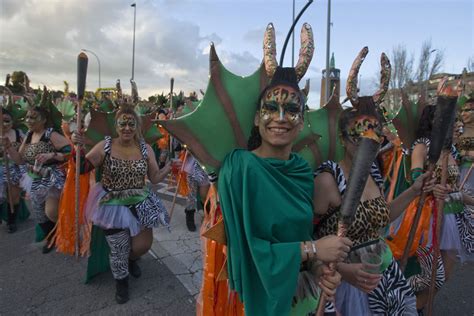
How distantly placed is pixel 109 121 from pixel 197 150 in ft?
7.51

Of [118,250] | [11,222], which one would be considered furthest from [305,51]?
[11,222]

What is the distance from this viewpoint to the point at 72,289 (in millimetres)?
3422

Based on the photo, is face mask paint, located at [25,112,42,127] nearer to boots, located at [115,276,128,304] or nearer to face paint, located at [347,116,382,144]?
boots, located at [115,276,128,304]

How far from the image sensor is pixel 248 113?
1.84 m

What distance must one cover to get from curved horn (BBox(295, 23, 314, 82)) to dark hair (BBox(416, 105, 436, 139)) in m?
1.72

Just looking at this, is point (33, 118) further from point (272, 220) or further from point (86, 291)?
point (272, 220)

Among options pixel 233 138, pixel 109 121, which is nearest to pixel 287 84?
pixel 233 138

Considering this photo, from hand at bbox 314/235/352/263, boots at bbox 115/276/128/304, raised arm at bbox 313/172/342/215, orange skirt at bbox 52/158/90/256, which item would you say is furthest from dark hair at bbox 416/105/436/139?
orange skirt at bbox 52/158/90/256

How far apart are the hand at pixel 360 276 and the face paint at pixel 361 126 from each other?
698mm

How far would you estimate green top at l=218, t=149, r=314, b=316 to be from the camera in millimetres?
1442

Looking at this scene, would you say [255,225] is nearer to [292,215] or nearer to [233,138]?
[292,215]

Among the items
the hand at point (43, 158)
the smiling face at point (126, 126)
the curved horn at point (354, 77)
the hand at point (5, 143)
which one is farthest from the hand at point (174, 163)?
the curved horn at point (354, 77)

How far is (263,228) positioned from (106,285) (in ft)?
9.09

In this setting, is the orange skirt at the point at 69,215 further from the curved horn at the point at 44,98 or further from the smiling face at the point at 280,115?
the smiling face at the point at 280,115
